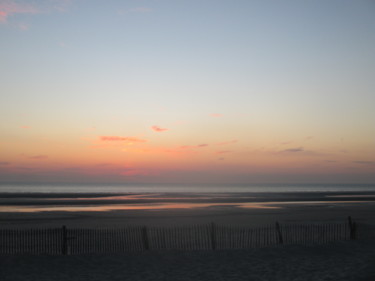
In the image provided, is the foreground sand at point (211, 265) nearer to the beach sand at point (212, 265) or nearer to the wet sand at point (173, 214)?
the beach sand at point (212, 265)

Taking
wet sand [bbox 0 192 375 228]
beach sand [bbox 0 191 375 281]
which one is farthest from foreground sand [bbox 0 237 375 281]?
wet sand [bbox 0 192 375 228]

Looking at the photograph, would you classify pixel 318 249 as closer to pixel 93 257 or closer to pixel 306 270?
pixel 306 270

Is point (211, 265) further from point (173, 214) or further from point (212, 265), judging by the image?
point (173, 214)

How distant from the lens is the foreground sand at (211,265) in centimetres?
1400

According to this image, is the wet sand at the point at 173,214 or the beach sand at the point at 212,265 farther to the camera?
the wet sand at the point at 173,214

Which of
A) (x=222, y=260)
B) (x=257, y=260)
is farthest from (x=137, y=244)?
(x=257, y=260)

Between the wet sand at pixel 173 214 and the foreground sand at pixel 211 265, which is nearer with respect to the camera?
the foreground sand at pixel 211 265

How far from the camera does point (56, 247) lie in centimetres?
1884

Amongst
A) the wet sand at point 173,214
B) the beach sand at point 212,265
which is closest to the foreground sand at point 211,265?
the beach sand at point 212,265

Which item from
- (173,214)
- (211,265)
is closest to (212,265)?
(211,265)

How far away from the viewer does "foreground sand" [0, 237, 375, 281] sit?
45.9 feet

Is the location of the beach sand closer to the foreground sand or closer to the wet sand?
the foreground sand

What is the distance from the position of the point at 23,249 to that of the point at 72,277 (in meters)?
6.35

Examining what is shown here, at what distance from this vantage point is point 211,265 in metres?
15.9
